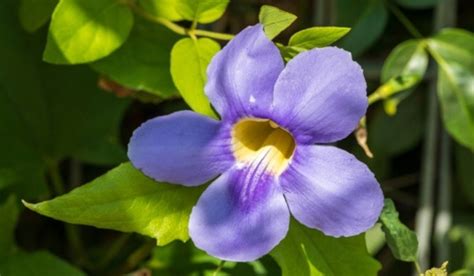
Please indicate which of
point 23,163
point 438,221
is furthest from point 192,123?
point 438,221

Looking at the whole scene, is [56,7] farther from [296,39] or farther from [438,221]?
[438,221]

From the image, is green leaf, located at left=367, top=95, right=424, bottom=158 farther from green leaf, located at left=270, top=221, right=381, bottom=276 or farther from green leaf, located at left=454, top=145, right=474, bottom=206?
green leaf, located at left=270, top=221, right=381, bottom=276

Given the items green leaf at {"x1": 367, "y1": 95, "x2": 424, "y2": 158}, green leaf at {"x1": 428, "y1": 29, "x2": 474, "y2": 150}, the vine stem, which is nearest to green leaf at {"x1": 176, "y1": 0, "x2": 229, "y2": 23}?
the vine stem

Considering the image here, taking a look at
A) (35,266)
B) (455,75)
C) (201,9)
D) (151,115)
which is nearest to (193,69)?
(201,9)

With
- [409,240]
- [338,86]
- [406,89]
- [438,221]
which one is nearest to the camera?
[338,86]

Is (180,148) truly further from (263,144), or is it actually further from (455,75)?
(455,75)
